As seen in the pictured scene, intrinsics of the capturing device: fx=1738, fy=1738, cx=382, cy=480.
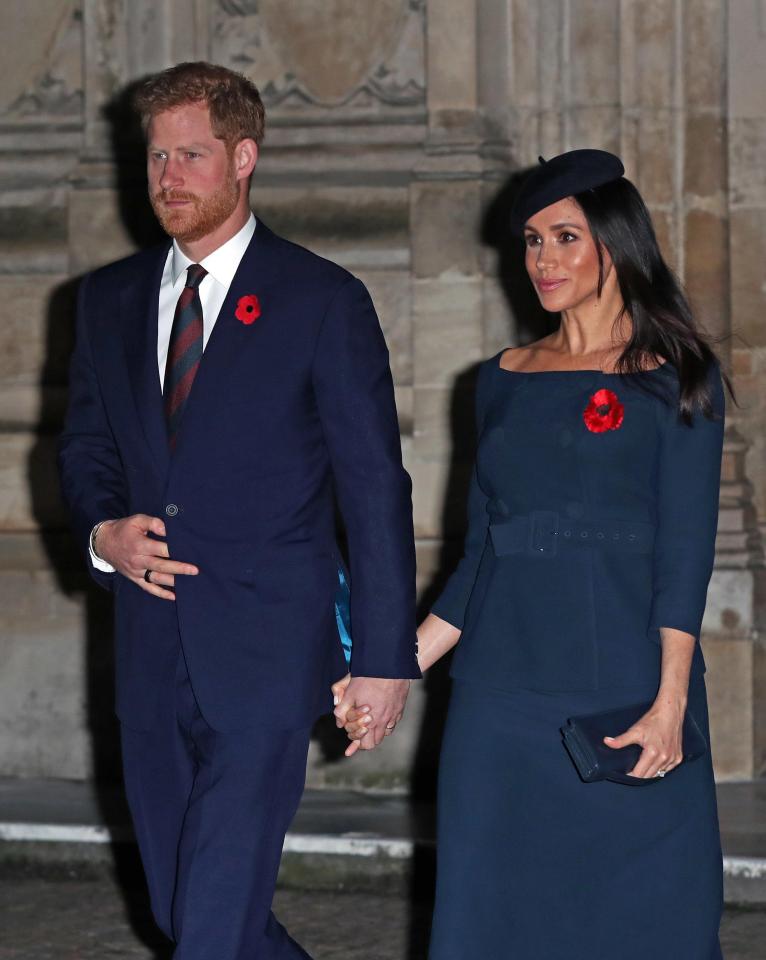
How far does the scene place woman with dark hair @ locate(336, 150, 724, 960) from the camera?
347 centimetres

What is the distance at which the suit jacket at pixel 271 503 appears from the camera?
3535 millimetres

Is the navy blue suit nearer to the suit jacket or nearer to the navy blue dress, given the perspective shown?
the suit jacket

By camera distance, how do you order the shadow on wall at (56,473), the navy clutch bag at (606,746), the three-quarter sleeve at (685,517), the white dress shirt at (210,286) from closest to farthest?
the navy clutch bag at (606,746)
the three-quarter sleeve at (685,517)
the white dress shirt at (210,286)
the shadow on wall at (56,473)

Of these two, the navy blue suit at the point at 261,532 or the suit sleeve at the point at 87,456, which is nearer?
the navy blue suit at the point at 261,532

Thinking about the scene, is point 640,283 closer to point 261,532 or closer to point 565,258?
point 565,258

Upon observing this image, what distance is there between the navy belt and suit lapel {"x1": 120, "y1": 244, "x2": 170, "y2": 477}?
0.74 metres

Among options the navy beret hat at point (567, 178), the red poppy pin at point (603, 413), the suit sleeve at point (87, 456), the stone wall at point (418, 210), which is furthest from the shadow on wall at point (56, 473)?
the red poppy pin at point (603, 413)

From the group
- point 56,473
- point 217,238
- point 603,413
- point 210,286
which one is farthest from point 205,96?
point 56,473

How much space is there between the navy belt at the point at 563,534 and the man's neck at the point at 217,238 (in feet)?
2.75

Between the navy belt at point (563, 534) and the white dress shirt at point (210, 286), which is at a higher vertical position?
the white dress shirt at point (210, 286)

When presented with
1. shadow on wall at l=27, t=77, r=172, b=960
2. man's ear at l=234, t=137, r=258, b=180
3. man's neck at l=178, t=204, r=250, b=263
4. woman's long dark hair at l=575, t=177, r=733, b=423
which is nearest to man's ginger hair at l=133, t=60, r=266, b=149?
man's ear at l=234, t=137, r=258, b=180

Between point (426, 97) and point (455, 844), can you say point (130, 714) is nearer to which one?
point (455, 844)

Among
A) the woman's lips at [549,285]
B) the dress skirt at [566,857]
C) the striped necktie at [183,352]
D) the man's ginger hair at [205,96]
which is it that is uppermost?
the man's ginger hair at [205,96]

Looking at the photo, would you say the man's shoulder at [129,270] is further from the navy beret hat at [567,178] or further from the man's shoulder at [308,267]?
the navy beret hat at [567,178]
